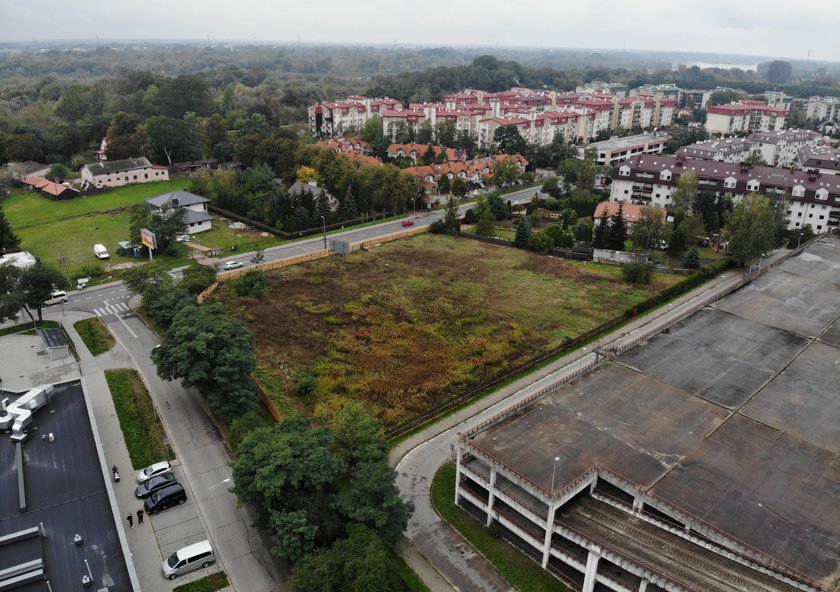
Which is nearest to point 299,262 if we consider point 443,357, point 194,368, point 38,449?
point 443,357

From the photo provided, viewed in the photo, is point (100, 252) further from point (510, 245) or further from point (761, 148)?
point (761, 148)

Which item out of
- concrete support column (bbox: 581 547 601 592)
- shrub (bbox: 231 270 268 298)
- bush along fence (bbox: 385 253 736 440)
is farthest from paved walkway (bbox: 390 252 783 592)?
shrub (bbox: 231 270 268 298)

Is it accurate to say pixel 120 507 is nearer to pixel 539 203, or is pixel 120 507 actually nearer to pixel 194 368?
pixel 194 368

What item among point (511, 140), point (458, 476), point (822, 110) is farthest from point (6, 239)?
point (822, 110)

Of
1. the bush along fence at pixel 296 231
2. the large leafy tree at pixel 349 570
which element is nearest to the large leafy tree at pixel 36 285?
the bush along fence at pixel 296 231

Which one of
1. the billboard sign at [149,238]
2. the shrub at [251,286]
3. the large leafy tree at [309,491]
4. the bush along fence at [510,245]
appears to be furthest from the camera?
the bush along fence at [510,245]

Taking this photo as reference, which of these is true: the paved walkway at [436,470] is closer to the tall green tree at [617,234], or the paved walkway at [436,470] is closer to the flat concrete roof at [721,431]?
the flat concrete roof at [721,431]

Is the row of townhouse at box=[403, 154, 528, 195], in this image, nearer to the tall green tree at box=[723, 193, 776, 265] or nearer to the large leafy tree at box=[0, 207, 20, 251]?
the tall green tree at box=[723, 193, 776, 265]

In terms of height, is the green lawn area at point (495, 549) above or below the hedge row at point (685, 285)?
below
